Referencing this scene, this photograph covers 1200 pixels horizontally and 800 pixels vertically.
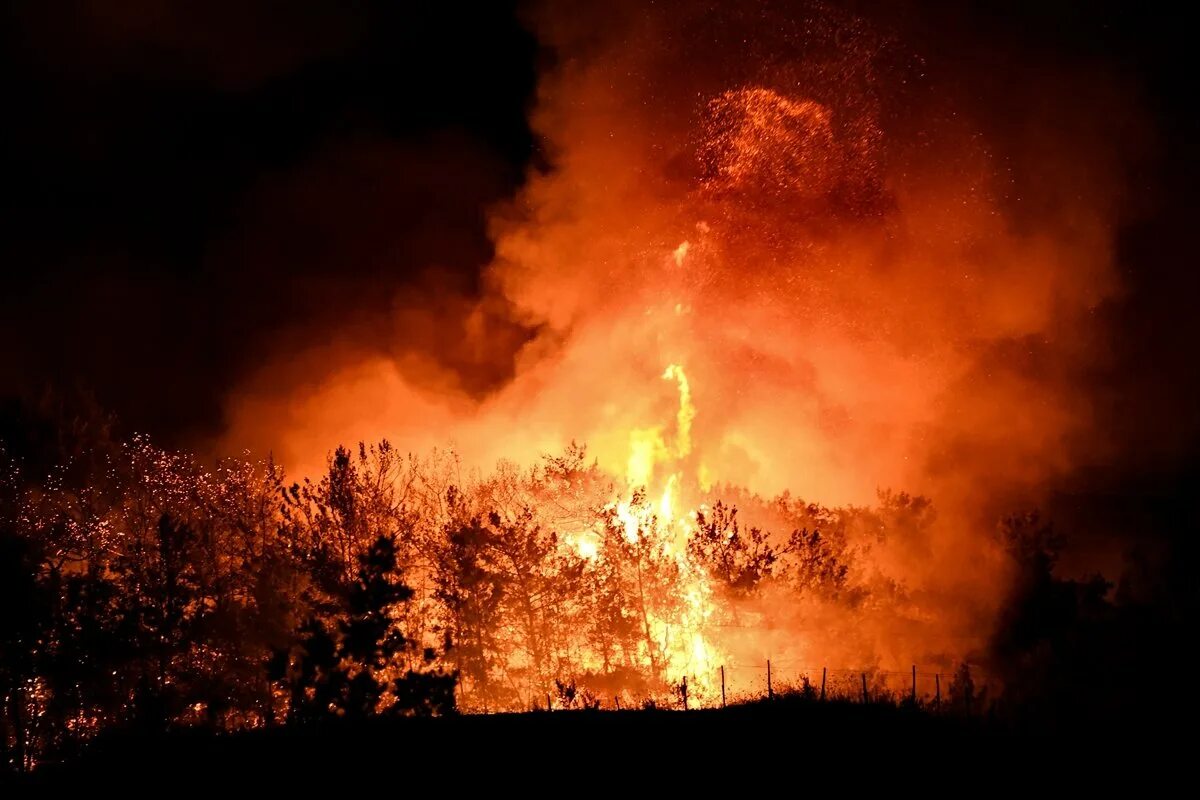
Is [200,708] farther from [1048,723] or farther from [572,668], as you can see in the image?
[1048,723]

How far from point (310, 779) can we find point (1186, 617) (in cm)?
4444

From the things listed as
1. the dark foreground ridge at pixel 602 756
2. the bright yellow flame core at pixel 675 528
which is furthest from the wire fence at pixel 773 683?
the dark foreground ridge at pixel 602 756

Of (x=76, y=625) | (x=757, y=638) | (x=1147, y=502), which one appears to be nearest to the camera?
(x=76, y=625)

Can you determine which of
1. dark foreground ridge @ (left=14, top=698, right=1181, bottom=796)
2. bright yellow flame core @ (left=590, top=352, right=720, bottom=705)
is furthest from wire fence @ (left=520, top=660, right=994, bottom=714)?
dark foreground ridge @ (left=14, top=698, right=1181, bottom=796)

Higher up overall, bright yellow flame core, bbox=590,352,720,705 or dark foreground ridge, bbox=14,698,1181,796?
bright yellow flame core, bbox=590,352,720,705

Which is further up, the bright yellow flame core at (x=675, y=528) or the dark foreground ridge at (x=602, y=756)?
the bright yellow flame core at (x=675, y=528)

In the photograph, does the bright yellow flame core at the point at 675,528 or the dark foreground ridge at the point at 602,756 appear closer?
the dark foreground ridge at the point at 602,756

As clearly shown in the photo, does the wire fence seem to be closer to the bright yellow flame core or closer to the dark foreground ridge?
the bright yellow flame core

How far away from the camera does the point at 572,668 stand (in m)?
38.1

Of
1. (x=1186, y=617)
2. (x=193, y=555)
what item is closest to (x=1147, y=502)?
(x=1186, y=617)

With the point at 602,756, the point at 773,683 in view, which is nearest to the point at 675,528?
the point at 773,683

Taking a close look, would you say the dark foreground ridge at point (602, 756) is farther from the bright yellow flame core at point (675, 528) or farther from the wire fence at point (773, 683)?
the bright yellow flame core at point (675, 528)

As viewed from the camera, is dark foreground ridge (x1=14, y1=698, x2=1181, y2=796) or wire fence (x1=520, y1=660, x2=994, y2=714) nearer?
dark foreground ridge (x1=14, y1=698, x2=1181, y2=796)

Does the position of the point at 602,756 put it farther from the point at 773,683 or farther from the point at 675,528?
the point at 675,528
